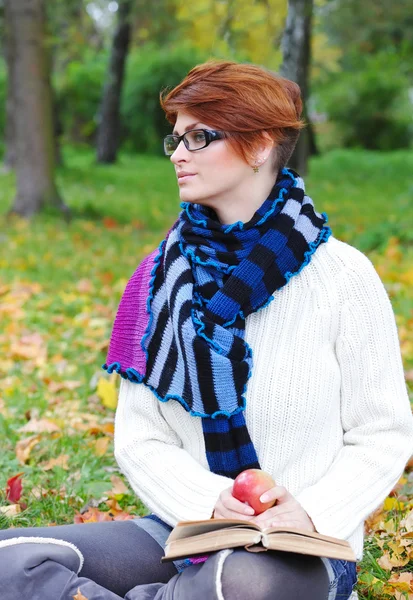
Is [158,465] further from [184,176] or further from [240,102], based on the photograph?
[240,102]

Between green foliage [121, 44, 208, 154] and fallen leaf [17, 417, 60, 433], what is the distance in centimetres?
1971

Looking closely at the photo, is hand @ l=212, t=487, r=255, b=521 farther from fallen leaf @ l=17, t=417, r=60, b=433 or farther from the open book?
Result: fallen leaf @ l=17, t=417, r=60, b=433

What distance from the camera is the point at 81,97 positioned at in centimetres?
2498

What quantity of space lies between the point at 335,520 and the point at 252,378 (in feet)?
1.34

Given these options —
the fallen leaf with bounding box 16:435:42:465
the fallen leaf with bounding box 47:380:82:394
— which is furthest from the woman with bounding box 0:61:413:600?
the fallen leaf with bounding box 47:380:82:394

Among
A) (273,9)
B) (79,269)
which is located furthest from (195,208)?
(79,269)

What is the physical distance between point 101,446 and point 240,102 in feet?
6.48

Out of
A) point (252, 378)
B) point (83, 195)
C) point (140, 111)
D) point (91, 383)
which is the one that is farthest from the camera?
point (140, 111)

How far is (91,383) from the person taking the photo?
4.54 metres

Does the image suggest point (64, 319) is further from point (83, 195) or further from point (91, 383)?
point (83, 195)

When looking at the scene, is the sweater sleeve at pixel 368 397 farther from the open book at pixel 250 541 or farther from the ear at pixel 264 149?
the ear at pixel 264 149

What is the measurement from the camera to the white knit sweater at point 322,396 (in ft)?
7.05

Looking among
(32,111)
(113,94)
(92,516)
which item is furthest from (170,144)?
(113,94)

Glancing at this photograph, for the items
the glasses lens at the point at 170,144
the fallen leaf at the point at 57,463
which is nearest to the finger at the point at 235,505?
the glasses lens at the point at 170,144
